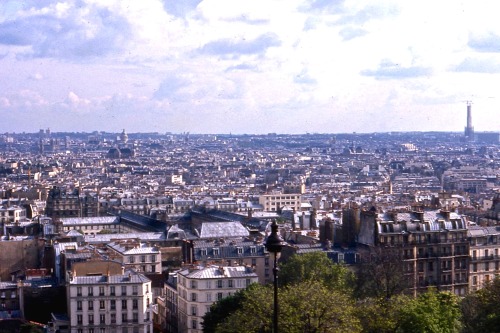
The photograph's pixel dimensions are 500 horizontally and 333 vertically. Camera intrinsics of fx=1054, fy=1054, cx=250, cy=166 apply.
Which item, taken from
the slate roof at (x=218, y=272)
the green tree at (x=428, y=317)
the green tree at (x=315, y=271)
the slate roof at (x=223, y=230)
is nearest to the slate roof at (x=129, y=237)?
the slate roof at (x=223, y=230)

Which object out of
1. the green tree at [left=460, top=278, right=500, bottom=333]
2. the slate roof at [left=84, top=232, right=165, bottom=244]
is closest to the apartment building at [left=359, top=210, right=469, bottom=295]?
the green tree at [left=460, top=278, right=500, bottom=333]

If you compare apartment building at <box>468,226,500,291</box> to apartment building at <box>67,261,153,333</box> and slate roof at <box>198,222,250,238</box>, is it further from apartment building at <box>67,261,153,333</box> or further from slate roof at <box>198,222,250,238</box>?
apartment building at <box>67,261,153,333</box>

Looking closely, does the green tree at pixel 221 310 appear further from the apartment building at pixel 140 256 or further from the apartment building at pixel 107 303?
the apartment building at pixel 140 256

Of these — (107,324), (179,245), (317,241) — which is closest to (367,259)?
(317,241)

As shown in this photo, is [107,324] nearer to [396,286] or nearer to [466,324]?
[396,286]

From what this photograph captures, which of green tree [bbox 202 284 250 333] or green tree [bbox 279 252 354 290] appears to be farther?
green tree [bbox 279 252 354 290]
